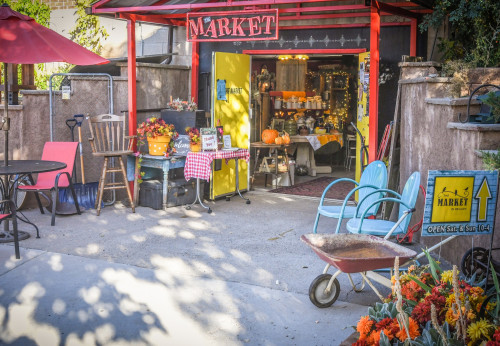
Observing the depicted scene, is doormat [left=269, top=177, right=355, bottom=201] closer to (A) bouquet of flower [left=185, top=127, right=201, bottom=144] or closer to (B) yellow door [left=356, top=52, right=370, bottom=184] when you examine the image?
(B) yellow door [left=356, top=52, right=370, bottom=184]

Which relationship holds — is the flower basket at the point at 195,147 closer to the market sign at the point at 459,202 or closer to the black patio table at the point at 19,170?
the black patio table at the point at 19,170

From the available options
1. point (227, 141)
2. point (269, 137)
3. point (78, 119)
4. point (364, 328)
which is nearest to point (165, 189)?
point (227, 141)

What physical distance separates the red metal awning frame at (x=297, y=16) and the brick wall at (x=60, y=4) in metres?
3.29

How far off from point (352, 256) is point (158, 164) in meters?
4.86

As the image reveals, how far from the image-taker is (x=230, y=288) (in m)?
5.63

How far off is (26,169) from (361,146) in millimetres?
4896

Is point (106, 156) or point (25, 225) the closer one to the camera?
point (25, 225)

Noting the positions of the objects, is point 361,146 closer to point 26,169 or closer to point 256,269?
point 256,269

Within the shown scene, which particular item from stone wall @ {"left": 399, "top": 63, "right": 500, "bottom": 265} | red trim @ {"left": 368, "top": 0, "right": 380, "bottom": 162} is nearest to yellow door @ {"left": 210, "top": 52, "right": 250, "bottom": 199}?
red trim @ {"left": 368, "top": 0, "right": 380, "bottom": 162}

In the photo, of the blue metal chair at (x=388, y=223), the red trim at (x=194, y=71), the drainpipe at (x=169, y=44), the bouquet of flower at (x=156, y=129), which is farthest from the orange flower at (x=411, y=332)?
the drainpipe at (x=169, y=44)

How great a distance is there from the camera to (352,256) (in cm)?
471

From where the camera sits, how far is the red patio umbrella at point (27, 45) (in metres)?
6.99

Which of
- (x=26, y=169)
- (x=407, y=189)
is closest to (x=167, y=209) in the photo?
(x=26, y=169)

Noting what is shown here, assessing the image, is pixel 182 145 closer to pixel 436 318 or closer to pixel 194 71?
pixel 194 71
